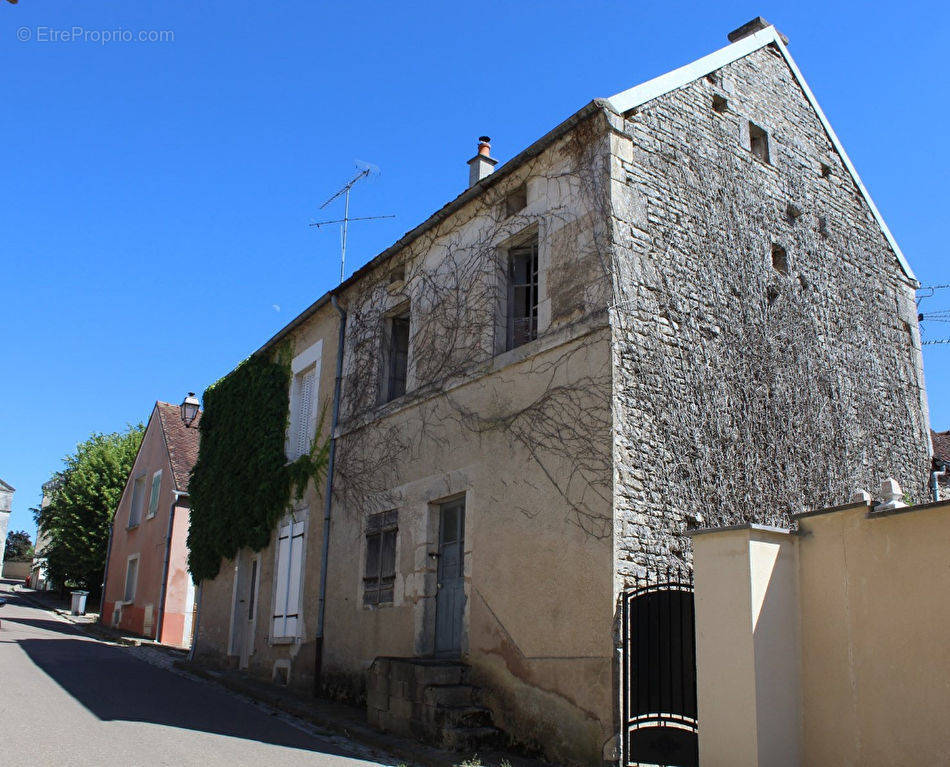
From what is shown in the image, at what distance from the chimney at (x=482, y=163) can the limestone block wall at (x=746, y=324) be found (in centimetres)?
347

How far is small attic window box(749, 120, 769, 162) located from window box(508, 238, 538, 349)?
3226mm

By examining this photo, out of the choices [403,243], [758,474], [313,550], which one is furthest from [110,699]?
[758,474]

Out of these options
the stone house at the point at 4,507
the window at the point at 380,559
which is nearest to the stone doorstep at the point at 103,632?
the window at the point at 380,559

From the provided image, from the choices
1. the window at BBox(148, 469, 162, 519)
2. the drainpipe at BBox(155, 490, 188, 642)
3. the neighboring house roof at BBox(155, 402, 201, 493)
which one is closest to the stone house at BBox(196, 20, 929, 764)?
the drainpipe at BBox(155, 490, 188, 642)

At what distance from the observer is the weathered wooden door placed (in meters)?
9.19

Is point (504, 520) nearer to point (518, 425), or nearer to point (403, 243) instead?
point (518, 425)

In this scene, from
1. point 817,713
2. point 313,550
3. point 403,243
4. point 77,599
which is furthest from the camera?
point 77,599

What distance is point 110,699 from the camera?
9656 mm

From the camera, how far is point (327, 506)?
1209 cm

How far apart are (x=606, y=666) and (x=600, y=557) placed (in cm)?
88

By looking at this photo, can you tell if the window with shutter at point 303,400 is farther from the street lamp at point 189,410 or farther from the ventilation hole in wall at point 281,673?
the street lamp at point 189,410

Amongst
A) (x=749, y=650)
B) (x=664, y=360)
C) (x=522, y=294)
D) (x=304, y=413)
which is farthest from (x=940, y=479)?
(x=304, y=413)

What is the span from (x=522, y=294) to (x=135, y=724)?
230 inches

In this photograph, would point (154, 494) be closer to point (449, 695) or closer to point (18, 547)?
point (449, 695)
